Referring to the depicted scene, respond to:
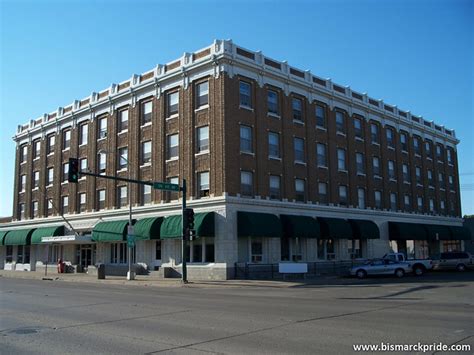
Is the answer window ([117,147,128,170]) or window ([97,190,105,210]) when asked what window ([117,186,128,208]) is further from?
window ([97,190,105,210])

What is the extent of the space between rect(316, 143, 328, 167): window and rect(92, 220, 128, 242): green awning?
54.7 feet

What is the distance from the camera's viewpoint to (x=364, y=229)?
144ft

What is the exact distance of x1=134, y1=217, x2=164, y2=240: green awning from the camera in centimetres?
3734

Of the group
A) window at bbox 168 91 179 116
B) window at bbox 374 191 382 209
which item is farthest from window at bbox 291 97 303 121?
window at bbox 374 191 382 209

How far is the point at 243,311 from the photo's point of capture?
50.9 feet

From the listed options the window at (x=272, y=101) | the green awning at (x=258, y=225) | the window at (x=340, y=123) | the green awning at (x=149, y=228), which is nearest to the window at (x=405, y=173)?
the window at (x=340, y=123)

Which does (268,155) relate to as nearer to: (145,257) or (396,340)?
(145,257)

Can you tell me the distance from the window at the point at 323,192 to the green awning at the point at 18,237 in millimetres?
29863

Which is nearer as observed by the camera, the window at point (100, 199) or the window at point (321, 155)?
the window at point (321, 155)

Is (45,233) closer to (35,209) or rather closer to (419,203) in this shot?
(35,209)

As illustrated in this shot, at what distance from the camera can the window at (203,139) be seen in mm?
36250

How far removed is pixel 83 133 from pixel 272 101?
19986mm

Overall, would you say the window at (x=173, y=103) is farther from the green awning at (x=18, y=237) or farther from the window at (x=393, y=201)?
the window at (x=393, y=201)

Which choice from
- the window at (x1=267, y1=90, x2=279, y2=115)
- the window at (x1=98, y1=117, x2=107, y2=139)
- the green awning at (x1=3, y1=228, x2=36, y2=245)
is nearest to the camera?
the window at (x1=267, y1=90, x2=279, y2=115)
